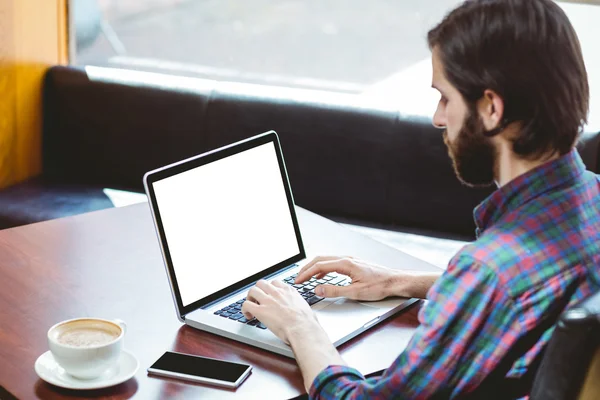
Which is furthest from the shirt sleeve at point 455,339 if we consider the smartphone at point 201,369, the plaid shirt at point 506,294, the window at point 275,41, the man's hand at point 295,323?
the window at point 275,41

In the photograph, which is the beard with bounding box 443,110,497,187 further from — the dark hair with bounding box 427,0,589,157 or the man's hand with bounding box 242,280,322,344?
the man's hand with bounding box 242,280,322,344

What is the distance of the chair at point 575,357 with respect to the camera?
39.3 inches

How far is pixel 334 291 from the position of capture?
1602mm

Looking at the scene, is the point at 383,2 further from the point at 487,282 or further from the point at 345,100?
the point at 487,282

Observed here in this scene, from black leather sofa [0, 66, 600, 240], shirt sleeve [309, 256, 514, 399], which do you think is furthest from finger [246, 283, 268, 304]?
black leather sofa [0, 66, 600, 240]

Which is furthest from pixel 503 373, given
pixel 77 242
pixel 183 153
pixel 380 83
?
pixel 380 83

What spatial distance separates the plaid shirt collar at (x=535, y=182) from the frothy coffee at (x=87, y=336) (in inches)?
24.3

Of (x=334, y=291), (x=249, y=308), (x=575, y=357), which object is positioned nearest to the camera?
(x=575, y=357)

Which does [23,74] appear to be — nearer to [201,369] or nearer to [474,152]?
[201,369]

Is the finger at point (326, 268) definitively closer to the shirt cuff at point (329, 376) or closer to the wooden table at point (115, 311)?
the wooden table at point (115, 311)

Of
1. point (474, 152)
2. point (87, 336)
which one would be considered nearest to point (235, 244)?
point (87, 336)

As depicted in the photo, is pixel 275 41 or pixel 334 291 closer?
pixel 334 291

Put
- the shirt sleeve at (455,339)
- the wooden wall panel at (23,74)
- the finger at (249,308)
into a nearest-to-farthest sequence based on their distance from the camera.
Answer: the shirt sleeve at (455,339) → the finger at (249,308) → the wooden wall panel at (23,74)

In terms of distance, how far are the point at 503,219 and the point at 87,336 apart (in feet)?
2.13
